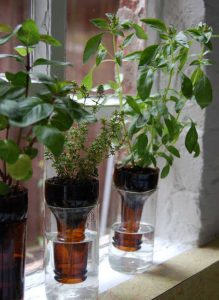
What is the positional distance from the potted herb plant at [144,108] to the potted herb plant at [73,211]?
0.31 ft

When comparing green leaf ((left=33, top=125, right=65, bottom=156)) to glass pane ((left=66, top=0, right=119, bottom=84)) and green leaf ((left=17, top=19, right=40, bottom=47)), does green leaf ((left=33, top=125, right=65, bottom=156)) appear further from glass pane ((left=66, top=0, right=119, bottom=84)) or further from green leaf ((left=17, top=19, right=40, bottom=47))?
glass pane ((left=66, top=0, right=119, bottom=84))

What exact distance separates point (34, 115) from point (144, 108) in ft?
1.42

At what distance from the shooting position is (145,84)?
0.79 meters

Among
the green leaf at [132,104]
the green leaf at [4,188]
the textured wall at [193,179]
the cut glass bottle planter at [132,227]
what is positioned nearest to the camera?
the green leaf at [4,188]

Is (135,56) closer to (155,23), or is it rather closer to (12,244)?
(155,23)

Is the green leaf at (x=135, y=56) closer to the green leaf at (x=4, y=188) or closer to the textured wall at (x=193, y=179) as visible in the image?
the textured wall at (x=193, y=179)

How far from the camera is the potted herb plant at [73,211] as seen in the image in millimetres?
742

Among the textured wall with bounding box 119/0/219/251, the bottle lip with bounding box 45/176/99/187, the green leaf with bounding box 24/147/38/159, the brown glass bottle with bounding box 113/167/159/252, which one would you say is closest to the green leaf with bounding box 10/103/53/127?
the green leaf with bounding box 24/147/38/159

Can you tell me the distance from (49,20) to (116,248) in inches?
20.9

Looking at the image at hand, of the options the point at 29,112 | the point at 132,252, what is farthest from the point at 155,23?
the point at 132,252

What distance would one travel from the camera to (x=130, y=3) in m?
1.14

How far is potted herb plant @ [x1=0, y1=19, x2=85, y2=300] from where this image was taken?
526 millimetres

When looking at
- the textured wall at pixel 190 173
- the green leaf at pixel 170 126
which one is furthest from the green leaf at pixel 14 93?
the textured wall at pixel 190 173

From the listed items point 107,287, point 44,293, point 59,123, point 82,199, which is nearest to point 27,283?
point 44,293
